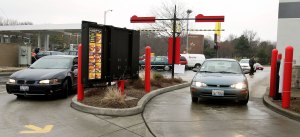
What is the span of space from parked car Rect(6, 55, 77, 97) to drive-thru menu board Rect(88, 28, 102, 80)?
1.63 metres

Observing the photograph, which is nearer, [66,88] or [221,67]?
[66,88]

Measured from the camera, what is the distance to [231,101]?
11.4 meters

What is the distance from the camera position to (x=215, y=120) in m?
8.21

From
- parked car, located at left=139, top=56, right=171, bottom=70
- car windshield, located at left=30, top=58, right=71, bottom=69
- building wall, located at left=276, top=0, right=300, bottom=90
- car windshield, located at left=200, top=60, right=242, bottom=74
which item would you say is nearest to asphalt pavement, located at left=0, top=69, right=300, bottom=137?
car windshield, located at left=200, top=60, right=242, bottom=74

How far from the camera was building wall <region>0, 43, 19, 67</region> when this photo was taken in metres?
28.3

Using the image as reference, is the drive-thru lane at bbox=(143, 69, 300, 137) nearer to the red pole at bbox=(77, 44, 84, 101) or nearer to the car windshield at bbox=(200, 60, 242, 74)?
the car windshield at bbox=(200, 60, 242, 74)

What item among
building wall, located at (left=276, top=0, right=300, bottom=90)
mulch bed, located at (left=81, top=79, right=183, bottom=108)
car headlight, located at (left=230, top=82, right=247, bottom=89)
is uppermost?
building wall, located at (left=276, top=0, right=300, bottom=90)

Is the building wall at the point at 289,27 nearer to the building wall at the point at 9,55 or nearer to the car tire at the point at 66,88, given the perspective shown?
the car tire at the point at 66,88

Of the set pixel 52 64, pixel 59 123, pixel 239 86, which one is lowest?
pixel 59 123

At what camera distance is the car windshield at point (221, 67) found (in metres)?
11.6

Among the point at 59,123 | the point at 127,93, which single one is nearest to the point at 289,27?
the point at 127,93

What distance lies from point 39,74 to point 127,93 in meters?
2.79

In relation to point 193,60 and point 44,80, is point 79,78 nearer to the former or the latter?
point 44,80

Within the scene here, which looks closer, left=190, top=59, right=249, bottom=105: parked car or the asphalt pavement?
the asphalt pavement
